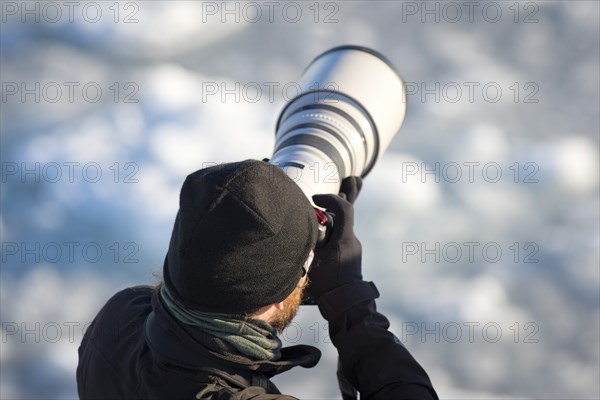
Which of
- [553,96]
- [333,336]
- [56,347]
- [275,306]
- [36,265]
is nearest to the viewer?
[275,306]

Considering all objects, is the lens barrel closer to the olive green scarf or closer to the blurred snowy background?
the olive green scarf

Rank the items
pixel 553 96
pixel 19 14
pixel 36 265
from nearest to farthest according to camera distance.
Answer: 1. pixel 36 265
2. pixel 553 96
3. pixel 19 14

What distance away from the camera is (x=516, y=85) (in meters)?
3.20

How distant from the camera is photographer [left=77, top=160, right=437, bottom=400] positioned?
1085 millimetres

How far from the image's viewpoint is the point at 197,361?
114cm

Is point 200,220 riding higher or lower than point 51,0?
lower

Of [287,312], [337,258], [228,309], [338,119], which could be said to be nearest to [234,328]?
[228,309]

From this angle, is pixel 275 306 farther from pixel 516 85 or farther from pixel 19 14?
pixel 19 14

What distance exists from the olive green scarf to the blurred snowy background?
3.81 feet

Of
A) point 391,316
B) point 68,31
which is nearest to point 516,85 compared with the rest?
point 391,316

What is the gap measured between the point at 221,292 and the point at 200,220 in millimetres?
112

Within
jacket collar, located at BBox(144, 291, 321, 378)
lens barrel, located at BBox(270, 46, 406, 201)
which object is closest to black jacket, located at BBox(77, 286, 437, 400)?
jacket collar, located at BBox(144, 291, 321, 378)

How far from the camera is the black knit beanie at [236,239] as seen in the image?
1.08m

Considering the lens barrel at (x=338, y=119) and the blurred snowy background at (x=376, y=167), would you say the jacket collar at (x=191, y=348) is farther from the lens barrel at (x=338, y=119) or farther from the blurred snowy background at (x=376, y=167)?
the blurred snowy background at (x=376, y=167)
